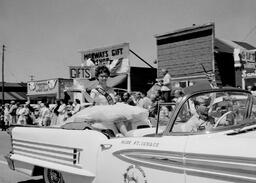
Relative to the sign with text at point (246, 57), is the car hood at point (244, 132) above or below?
below

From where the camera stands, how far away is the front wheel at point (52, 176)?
4.70m

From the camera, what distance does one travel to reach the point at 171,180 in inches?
119

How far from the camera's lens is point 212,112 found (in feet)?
11.6

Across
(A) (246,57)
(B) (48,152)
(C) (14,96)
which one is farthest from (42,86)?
(C) (14,96)

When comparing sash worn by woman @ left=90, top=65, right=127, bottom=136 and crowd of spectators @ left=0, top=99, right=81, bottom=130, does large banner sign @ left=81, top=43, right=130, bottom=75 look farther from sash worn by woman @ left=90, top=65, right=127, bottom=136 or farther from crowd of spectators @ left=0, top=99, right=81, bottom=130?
sash worn by woman @ left=90, top=65, right=127, bottom=136

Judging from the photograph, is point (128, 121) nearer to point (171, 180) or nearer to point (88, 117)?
point (88, 117)

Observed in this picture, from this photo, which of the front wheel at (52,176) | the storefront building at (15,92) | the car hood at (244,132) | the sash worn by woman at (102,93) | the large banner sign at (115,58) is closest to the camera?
the car hood at (244,132)

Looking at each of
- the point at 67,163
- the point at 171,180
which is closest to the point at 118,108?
the point at 67,163

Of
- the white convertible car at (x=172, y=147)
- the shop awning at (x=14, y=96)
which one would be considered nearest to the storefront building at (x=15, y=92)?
the shop awning at (x=14, y=96)

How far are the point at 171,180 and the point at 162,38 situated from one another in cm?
1753

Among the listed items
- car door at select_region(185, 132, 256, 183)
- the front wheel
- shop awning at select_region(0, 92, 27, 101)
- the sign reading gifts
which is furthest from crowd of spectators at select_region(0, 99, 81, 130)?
shop awning at select_region(0, 92, 27, 101)

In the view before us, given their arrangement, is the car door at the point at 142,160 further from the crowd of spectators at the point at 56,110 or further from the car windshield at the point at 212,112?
the crowd of spectators at the point at 56,110

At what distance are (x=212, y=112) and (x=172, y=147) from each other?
27.6 inches

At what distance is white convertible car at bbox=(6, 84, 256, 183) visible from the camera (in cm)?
272
